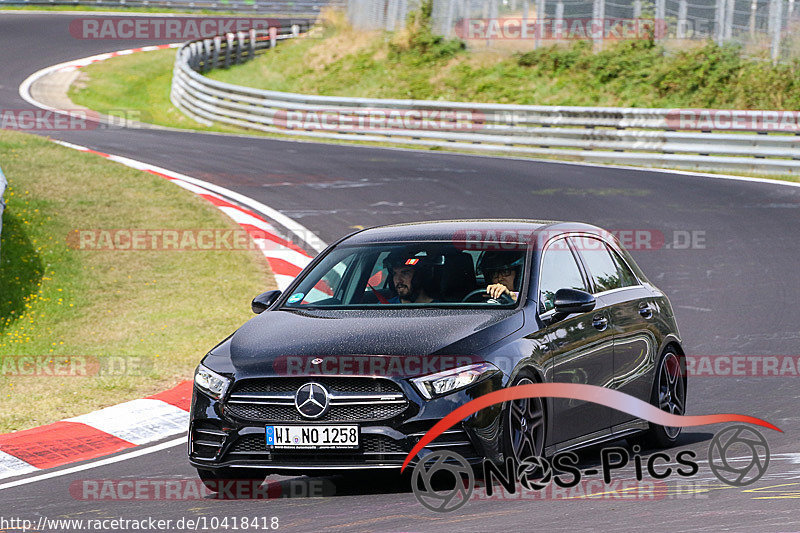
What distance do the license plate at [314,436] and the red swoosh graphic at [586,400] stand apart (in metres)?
0.32

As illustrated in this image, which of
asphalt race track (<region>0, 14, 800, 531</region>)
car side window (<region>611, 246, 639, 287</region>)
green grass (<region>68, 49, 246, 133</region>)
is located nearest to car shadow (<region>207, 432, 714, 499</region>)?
asphalt race track (<region>0, 14, 800, 531</region>)

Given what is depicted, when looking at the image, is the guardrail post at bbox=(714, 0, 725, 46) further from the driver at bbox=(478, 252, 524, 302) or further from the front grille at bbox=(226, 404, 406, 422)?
the front grille at bbox=(226, 404, 406, 422)

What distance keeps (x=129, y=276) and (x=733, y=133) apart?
13548mm

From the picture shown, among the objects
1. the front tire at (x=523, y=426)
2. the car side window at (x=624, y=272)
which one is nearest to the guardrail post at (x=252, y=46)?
the car side window at (x=624, y=272)

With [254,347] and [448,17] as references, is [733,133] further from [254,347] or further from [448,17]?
[254,347]

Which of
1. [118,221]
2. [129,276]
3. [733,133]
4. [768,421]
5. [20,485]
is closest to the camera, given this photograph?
[20,485]

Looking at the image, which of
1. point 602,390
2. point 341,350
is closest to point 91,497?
point 341,350

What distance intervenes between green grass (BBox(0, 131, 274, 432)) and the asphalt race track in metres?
1.93

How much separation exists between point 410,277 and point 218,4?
5900 centimetres

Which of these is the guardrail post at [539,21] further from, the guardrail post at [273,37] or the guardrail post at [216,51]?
the guardrail post at [273,37]

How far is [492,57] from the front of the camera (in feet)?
121

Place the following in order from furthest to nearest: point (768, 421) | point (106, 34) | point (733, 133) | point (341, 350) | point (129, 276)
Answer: point (106, 34) < point (733, 133) < point (129, 276) < point (768, 421) < point (341, 350)

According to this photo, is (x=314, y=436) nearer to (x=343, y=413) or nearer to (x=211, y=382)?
(x=343, y=413)

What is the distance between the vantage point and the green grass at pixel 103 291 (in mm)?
10695
